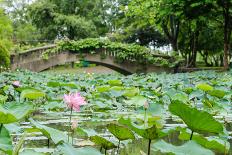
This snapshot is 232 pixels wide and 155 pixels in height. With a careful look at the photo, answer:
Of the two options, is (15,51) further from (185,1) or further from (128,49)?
(185,1)

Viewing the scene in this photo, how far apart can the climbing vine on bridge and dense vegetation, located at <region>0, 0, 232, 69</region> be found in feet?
4.70

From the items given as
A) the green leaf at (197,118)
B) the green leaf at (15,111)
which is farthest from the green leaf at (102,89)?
the green leaf at (197,118)

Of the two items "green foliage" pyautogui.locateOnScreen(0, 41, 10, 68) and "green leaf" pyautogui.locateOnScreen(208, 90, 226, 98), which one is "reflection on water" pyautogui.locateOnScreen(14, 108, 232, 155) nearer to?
"green leaf" pyautogui.locateOnScreen(208, 90, 226, 98)

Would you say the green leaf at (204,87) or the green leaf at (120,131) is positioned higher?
the green leaf at (120,131)

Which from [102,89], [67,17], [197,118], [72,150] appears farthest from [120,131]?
[67,17]

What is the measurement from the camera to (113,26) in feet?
132

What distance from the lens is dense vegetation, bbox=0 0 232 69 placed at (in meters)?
23.8

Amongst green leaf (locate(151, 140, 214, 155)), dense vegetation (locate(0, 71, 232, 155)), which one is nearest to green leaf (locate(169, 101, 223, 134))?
dense vegetation (locate(0, 71, 232, 155))

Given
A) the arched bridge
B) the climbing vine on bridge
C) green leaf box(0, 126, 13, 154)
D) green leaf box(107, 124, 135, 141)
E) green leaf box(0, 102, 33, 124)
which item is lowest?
the arched bridge

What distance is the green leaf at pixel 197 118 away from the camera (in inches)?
61.5

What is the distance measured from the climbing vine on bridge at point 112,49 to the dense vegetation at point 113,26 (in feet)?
4.70

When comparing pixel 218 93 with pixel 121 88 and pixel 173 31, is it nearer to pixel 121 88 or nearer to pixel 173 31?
pixel 121 88

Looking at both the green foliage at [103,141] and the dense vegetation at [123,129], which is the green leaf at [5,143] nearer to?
the dense vegetation at [123,129]

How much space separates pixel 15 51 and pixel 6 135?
21.4 meters
